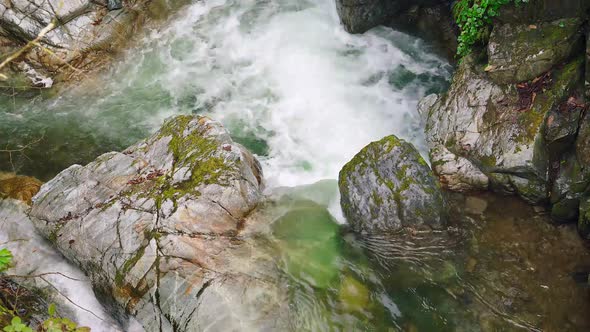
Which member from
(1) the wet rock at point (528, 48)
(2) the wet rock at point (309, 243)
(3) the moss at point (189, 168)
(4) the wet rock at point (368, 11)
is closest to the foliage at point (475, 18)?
(1) the wet rock at point (528, 48)

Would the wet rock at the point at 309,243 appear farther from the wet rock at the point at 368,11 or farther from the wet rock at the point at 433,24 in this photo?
the wet rock at the point at 368,11

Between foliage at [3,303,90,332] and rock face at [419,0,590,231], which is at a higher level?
foliage at [3,303,90,332]

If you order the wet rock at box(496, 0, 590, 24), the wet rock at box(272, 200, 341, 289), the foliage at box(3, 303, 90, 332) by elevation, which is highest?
the foliage at box(3, 303, 90, 332)

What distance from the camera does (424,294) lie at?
6.04m

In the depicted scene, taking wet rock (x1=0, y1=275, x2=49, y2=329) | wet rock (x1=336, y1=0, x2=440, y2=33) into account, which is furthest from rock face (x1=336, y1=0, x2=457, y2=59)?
wet rock (x1=0, y1=275, x2=49, y2=329)

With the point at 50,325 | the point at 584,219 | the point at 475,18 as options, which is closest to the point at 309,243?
the point at 50,325

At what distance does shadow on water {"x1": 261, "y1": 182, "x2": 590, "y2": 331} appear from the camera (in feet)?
18.7

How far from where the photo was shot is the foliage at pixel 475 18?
7355 mm

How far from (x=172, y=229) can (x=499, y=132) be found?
5.63 m

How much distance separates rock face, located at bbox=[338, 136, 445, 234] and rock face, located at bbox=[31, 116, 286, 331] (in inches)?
65.8

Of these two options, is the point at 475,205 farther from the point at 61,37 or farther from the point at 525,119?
the point at 61,37

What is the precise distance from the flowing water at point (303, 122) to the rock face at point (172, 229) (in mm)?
607

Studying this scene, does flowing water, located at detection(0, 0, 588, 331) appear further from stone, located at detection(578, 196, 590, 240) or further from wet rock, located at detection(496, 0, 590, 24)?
wet rock, located at detection(496, 0, 590, 24)

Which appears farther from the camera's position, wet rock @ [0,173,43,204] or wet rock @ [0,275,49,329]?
wet rock @ [0,173,43,204]
